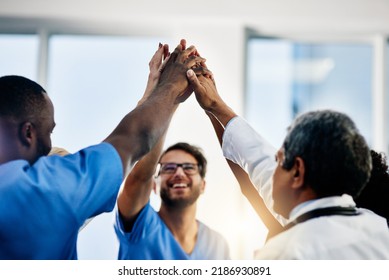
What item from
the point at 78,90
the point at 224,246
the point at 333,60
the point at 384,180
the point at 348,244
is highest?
the point at 333,60

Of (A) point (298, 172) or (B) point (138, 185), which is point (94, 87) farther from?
(A) point (298, 172)

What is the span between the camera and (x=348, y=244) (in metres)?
0.94

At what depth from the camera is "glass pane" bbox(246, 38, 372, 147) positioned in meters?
2.50

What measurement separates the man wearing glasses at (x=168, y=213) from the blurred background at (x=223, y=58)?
0.80ft

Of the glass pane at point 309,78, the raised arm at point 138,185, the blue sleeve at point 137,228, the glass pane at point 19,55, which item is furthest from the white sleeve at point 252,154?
the glass pane at point 19,55

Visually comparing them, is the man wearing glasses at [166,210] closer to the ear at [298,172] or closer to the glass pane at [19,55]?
the ear at [298,172]

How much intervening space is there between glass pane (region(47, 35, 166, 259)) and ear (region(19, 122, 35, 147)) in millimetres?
920

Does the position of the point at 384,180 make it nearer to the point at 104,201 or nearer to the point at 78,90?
the point at 104,201

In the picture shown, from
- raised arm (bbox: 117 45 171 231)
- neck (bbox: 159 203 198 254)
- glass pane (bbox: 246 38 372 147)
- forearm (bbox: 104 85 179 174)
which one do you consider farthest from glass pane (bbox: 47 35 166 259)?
forearm (bbox: 104 85 179 174)

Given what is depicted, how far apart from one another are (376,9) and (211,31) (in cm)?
78

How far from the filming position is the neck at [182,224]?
191cm

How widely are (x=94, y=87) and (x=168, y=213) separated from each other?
69 cm
